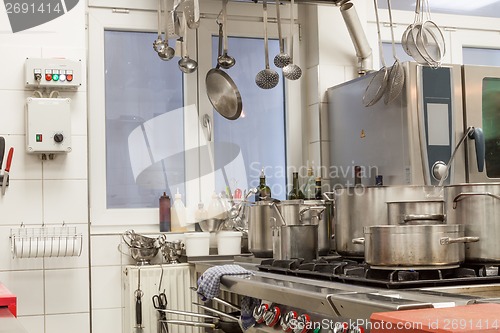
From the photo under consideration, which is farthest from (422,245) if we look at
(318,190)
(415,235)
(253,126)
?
(253,126)

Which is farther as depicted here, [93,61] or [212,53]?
[212,53]

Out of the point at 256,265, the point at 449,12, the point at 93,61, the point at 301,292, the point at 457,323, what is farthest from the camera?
the point at 449,12

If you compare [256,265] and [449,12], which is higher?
[449,12]

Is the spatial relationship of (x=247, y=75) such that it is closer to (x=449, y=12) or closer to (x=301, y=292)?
(x=449, y=12)

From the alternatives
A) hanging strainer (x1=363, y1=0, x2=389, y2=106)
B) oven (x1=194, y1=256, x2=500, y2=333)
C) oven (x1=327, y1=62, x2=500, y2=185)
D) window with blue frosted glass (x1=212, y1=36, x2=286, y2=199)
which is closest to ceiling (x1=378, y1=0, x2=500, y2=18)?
window with blue frosted glass (x1=212, y1=36, x2=286, y2=199)

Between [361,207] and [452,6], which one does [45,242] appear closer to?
[361,207]

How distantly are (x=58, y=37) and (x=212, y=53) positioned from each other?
777 millimetres

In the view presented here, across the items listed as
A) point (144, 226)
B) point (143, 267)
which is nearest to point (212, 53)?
point (144, 226)

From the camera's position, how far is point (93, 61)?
333cm

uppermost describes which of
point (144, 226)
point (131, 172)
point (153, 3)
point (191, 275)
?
point (153, 3)

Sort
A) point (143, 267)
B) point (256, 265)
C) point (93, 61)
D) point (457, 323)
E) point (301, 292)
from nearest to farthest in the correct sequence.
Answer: point (457, 323) → point (301, 292) → point (256, 265) → point (143, 267) → point (93, 61)

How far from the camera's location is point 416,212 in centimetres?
201

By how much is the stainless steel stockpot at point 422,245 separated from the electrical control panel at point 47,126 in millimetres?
1632

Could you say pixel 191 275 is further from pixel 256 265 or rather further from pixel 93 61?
pixel 93 61
